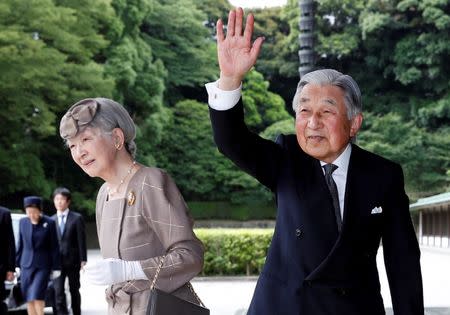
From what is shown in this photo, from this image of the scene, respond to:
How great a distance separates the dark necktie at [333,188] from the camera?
10.4 ft

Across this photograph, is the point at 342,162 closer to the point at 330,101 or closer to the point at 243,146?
the point at 330,101

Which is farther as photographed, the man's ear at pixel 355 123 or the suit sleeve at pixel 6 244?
the suit sleeve at pixel 6 244

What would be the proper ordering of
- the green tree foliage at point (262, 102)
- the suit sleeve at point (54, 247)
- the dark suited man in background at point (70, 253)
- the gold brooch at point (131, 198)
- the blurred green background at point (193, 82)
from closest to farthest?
the gold brooch at point (131, 198), the suit sleeve at point (54, 247), the dark suited man in background at point (70, 253), the blurred green background at point (193, 82), the green tree foliage at point (262, 102)

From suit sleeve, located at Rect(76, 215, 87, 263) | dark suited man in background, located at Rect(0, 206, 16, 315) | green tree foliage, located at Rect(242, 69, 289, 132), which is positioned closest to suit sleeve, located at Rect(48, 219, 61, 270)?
suit sleeve, located at Rect(76, 215, 87, 263)

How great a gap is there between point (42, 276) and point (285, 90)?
43565mm

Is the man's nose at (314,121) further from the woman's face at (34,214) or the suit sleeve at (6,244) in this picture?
the woman's face at (34,214)

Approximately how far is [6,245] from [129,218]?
5933 millimetres

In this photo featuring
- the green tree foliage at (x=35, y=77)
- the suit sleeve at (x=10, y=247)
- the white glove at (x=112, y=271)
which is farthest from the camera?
the green tree foliage at (x=35, y=77)

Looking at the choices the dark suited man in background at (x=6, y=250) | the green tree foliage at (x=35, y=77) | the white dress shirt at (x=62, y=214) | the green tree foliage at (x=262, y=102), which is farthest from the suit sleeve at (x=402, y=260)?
the green tree foliage at (x=262, y=102)

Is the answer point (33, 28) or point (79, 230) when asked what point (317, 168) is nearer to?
point (79, 230)

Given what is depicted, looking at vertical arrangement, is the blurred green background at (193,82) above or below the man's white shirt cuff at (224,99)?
above

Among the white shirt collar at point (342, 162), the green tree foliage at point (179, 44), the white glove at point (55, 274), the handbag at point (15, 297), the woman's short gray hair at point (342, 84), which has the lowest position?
the handbag at point (15, 297)

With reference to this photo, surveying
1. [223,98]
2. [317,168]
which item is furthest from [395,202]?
[223,98]

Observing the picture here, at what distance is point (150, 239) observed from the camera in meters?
3.13
